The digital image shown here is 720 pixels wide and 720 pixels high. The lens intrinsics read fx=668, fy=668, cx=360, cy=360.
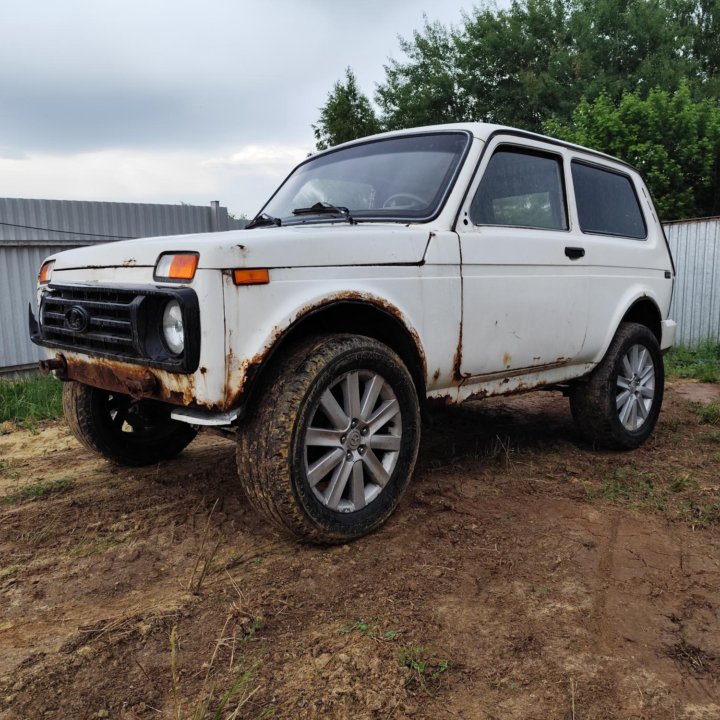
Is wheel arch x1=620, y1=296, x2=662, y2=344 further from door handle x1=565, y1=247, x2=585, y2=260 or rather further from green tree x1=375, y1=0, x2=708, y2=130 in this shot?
green tree x1=375, y1=0, x2=708, y2=130

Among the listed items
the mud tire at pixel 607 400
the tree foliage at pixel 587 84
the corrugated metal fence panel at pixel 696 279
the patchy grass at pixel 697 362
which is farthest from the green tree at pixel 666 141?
the mud tire at pixel 607 400

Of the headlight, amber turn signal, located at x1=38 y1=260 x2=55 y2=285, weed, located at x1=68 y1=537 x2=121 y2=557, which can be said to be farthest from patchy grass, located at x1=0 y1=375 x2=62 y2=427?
the headlight

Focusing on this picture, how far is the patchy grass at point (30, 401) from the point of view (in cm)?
572

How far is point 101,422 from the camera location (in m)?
3.80

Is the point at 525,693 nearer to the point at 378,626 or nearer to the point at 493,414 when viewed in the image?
the point at 378,626

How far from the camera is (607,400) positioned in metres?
4.29

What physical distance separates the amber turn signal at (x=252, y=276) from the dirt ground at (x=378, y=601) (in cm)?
116

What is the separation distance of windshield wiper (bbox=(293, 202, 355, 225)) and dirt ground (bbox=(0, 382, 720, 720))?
149 cm

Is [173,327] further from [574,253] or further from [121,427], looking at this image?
[574,253]

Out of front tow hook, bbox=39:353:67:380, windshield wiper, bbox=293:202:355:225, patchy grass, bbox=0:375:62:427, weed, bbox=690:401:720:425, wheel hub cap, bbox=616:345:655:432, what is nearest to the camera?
front tow hook, bbox=39:353:67:380

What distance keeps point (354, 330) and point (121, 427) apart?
1678mm

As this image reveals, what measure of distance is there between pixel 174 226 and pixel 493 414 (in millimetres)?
6068

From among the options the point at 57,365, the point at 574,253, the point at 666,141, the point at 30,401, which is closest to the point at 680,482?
the point at 574,253

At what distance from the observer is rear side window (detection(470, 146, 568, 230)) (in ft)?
11.6
